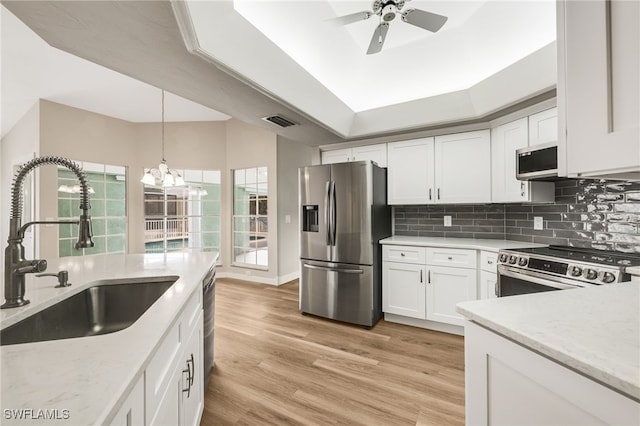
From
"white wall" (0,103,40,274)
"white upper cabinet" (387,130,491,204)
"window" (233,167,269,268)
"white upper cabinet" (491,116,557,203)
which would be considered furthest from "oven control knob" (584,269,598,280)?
"white wall" (0,103,40,274)

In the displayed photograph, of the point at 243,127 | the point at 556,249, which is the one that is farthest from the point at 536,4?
the point at 243,127

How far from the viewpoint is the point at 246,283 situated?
16.2 ft

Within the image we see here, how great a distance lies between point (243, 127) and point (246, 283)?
9.55 feet

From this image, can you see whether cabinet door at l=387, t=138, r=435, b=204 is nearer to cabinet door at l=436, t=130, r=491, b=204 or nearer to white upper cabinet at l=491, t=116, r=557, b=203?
cabinet door at l=436, t=130, r=491, b=204

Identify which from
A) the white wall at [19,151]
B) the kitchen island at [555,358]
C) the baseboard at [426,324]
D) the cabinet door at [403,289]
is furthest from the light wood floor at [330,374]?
the white wall at [19,151]

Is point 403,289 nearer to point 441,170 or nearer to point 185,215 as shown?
point 441,170

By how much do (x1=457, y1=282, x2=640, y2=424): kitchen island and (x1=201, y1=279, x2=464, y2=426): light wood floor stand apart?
1170 mm

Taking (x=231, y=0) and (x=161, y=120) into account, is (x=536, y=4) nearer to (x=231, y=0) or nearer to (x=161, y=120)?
(x=231, y=0)

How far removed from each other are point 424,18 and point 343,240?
2.17m

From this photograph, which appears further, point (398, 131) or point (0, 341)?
point (398, 131)

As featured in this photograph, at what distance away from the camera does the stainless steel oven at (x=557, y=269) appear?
1.74m

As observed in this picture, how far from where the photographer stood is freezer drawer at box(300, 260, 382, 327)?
10.1 feet

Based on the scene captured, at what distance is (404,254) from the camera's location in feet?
10.2

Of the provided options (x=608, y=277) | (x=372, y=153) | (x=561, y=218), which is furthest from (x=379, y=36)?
(x=561, y=218)
